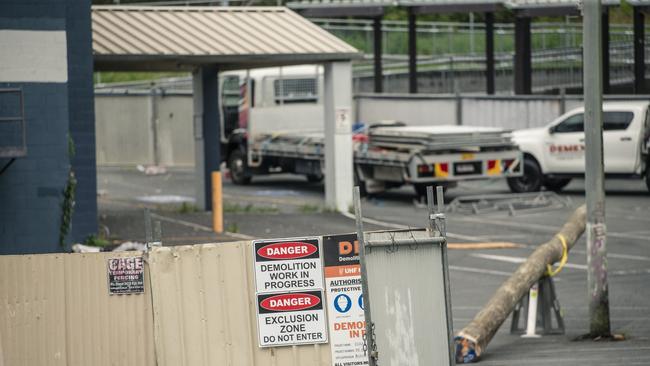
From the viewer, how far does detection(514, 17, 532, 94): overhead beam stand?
33250 mm

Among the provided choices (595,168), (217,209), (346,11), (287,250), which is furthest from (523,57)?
(287,250)

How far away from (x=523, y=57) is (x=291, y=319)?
2472 centimetres

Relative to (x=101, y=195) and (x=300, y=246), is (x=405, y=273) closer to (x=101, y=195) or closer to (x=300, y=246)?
(x=300, y=246)

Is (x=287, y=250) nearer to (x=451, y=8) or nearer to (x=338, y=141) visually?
(x=338, y=141)

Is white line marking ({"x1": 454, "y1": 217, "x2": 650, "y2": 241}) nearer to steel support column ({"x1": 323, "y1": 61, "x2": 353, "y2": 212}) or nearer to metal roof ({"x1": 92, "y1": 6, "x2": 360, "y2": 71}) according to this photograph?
steel support column ({"x1": 323, "y1": 61, "x2": 353, "y2": 212})

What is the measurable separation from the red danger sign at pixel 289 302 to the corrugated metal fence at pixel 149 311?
15cm

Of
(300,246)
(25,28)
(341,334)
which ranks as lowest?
(341,334)

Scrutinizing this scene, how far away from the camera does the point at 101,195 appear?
97.3 feet

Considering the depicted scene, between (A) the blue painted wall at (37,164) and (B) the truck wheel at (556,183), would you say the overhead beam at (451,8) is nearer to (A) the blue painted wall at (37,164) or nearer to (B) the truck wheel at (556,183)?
(B) the truck wheel at (556,183)

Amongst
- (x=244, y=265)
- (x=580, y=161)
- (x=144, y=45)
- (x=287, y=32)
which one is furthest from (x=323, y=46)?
(x=244, y=265)

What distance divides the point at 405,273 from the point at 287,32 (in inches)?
633

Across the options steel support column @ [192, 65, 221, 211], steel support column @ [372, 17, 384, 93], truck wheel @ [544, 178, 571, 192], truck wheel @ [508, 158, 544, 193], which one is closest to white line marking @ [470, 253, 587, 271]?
steel support column @ [192, 65, 221, 211]

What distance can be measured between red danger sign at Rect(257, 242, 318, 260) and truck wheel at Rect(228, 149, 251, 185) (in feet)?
74.4

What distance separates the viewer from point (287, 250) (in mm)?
9359
